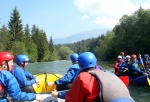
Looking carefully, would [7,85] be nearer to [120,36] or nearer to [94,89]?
[94,89]

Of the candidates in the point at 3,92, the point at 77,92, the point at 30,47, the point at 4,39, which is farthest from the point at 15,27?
the point at 77,92

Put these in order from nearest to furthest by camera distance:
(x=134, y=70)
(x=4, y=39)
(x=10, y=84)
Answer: (x=10, y=84)
(x=134, y=70)
(x=4, y=39)

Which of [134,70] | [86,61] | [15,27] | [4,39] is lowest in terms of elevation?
[134,70]

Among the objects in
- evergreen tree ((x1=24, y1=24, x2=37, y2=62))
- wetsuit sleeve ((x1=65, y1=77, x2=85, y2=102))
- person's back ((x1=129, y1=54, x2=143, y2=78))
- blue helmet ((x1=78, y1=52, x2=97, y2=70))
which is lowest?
person's back ((x1=129, y1=54, x2=143, y2=78))

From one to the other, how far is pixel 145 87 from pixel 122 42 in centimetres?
4891

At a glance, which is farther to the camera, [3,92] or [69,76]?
[69,76]

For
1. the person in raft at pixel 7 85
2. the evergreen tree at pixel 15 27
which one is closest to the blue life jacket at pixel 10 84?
the person in raft at pixel 7 85

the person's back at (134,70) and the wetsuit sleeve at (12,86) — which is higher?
the wetsuit sleeve at (12,86)

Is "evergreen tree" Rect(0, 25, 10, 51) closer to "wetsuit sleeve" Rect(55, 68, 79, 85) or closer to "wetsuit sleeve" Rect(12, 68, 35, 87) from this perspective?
"wetsuit sleeve" Rect(55, 68, 79, 85)

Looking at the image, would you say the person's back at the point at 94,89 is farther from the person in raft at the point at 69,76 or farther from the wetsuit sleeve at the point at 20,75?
the person in raft at the point at 69,76

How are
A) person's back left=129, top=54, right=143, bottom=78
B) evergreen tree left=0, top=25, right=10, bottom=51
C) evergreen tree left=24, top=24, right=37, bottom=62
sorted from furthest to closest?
1. evergreen tree left=24, top=24, right=37, bottom=62
2. evergreen tree left=0, top=25, right=10, bottom=51
3. person's back left=129, top=54, right=143, bottom=78

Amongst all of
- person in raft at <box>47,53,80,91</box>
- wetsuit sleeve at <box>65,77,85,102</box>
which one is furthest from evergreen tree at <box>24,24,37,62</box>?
wetsuit sleeve at <box>65,77,85,102</box>

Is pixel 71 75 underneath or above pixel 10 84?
underneath

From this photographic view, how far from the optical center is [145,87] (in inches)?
527
